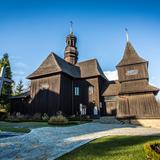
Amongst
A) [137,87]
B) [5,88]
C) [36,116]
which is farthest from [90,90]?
[5,88]

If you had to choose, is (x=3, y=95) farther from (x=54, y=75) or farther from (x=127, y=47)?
(x=127, y=47)

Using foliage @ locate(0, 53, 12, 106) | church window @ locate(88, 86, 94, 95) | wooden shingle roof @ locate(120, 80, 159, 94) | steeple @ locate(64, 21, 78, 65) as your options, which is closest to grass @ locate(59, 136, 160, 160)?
wooden shingle roof @ locate(120, 80, 159, 94)

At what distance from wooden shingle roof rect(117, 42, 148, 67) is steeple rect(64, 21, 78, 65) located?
1161 centimetres

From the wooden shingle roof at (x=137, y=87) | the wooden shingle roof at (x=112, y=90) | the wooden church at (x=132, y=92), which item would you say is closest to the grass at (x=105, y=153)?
the wooden church at (x=132, y=92)

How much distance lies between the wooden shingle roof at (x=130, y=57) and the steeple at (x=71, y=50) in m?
11.6

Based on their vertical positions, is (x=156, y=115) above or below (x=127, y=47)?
below

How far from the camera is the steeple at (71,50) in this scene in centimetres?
3871

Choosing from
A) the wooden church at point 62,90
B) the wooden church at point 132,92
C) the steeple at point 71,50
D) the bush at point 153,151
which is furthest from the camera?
the steeple at point 71,50

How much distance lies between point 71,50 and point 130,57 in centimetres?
1359

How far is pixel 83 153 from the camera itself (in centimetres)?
679

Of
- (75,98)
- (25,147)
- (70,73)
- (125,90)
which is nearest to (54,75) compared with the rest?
(70,73)

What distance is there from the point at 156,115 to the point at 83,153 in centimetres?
1913

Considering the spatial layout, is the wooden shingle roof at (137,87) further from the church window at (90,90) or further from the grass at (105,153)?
the grass at (105,153)

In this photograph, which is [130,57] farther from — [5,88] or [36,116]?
[5,88]
